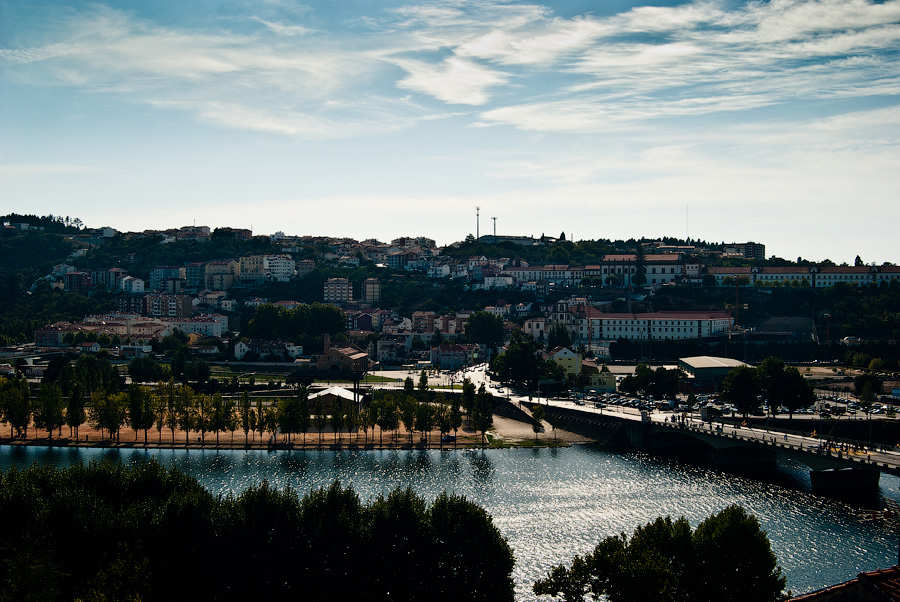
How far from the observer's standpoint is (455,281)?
227 ft

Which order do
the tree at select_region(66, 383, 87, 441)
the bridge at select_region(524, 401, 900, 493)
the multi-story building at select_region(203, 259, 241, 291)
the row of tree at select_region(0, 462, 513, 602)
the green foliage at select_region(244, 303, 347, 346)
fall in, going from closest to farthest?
the row of tree at select_region(0, 462, 513, 602)
the bridge at select_region(524, 401, 900, 493)
the tree at select_region(66, 383, 87, 441)
the green foliage at select_region(244, 303, 347, 346)
the multi-story building at select_region(203, 259, 241, 291)

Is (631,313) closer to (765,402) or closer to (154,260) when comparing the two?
(765,402)

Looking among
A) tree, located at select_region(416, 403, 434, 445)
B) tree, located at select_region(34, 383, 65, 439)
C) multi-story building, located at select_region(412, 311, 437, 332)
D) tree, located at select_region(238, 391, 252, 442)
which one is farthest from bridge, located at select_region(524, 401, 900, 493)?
multi-story building, located at select_region(412, 311, 437, 332)

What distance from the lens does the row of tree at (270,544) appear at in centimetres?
1434

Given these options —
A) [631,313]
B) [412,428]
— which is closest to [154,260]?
[631,313]

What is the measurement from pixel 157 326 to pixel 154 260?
24.0 m

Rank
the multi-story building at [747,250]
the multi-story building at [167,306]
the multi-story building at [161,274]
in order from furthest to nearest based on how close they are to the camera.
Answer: the multi-story building at [747,250], the multi-story building at [161,274], the multi-story building at [167,306]

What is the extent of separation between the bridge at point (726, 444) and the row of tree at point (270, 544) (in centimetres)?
1256

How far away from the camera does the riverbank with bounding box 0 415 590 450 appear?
2967cm

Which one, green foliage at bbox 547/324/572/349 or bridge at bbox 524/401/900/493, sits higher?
green foliage at bbox 547/324/572/349

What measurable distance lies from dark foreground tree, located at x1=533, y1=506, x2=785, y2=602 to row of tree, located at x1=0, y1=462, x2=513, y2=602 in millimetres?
1655

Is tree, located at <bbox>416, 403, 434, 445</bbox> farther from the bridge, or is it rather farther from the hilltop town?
the hilltop town

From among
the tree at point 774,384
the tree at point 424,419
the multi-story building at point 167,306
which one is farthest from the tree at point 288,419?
the multi-story building at point 167,306

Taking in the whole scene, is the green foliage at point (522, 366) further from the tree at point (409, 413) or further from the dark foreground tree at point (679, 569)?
the dark foreground tree at point (679, 569)
